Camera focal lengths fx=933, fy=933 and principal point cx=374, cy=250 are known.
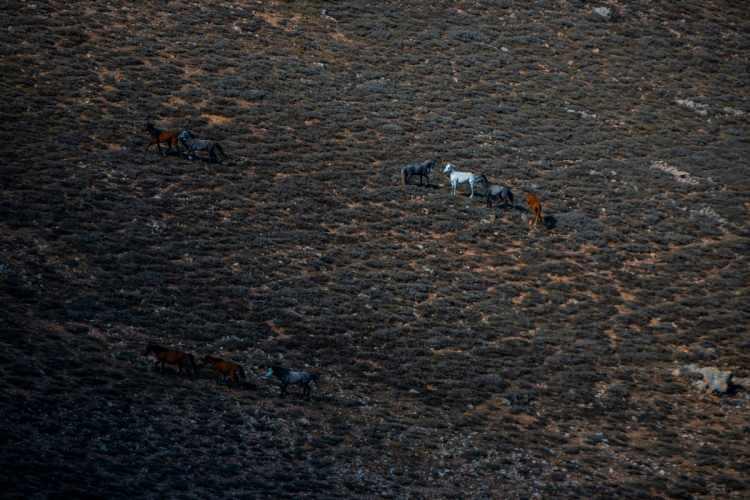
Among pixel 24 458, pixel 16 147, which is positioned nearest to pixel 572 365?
pixel 24 458

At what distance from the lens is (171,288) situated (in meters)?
27.7

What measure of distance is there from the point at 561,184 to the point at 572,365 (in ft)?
40.9

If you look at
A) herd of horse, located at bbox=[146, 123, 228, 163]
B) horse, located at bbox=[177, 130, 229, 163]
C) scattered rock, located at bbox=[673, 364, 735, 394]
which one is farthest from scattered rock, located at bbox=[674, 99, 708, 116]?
horse, located at bbox=[177, 130, 229, 163]

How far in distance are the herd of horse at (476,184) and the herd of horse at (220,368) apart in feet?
46.8

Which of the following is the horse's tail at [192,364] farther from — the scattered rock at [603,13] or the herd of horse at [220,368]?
the scattered rock at [603,13]

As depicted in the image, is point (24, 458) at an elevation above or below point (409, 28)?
below

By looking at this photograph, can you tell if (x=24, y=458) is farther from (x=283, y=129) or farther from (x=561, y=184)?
(x=561, y=184)

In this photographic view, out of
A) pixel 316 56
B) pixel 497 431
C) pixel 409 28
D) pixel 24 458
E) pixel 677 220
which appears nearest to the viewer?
pixel 24 458

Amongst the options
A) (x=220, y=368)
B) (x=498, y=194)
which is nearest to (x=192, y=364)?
(x=220, y=368)

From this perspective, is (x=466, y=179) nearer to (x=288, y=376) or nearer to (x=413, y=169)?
(x=413, y=169)

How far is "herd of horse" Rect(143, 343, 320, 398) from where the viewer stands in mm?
23219

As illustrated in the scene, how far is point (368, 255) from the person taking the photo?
1248 inches

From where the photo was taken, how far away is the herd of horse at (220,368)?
76.2ft

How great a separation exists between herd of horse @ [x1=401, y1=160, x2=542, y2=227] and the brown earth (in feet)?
1.95
